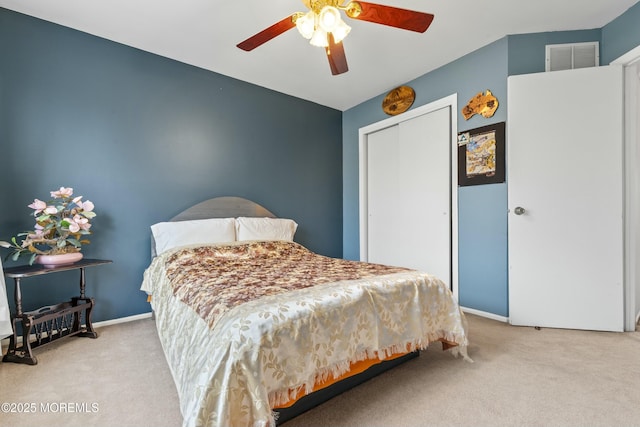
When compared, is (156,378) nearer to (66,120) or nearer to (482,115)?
(66,120)

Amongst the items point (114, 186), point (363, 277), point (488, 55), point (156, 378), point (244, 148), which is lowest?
point (156, 378)

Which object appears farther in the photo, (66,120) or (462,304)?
(462,304)

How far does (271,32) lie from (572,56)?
2.58m

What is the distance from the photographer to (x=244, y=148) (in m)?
3.51

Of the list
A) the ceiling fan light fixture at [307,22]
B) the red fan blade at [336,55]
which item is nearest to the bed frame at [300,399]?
the red fan blade at [336,55]

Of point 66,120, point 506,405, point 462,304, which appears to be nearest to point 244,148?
point 66,120

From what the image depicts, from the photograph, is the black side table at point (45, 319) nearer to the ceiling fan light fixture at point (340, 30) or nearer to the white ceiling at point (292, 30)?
the white ceiling at point (292, 30)

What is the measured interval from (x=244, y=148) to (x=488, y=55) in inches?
103

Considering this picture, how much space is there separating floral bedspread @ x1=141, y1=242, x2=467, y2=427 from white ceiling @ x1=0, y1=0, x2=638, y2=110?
194 cm

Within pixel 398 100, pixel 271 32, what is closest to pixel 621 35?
pixel 398 100

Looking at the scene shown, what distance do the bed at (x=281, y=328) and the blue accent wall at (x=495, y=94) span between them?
3.63ft

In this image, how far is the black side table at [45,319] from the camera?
1939mm

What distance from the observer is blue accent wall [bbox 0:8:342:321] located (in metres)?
2.34

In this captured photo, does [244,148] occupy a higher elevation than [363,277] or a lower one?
higher
